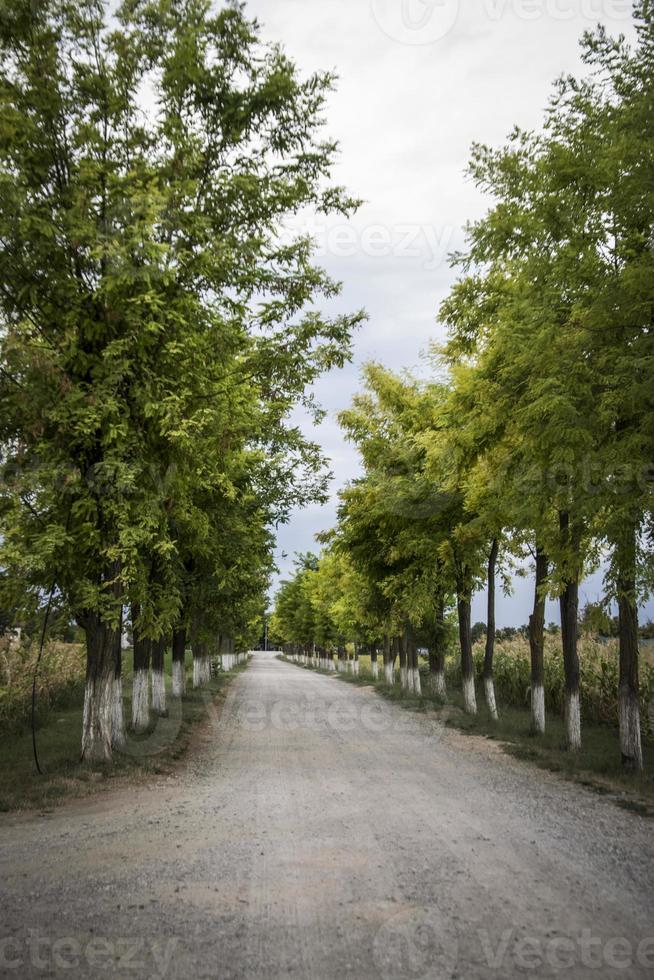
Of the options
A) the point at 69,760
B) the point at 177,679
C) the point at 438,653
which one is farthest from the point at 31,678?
the point at 438,653

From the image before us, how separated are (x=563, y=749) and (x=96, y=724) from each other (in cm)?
841

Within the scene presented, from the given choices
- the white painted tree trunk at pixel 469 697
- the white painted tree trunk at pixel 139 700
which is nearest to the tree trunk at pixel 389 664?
the white painted tree trunk at pixel 469 697

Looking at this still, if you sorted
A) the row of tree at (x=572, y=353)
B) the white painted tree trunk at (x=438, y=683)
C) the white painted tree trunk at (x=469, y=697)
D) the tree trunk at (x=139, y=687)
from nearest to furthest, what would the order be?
the row of tree at (x=572, y=353) < the tree trunk at (x=139, y=687) < the white painted tree trunk at (x=469, y=697) < the white painted tree trunk at (x=438, y=683)

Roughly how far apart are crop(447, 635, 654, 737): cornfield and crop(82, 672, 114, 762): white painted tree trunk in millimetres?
10923

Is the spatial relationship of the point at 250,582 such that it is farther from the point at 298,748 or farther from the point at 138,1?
the point at 138,1

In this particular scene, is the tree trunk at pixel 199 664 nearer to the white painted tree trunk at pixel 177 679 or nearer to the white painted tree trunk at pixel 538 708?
the white painted tree trunk at pixel 177 679

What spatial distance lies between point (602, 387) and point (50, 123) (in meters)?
8.80

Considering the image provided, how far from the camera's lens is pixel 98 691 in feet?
37.2

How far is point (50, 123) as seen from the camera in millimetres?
10633

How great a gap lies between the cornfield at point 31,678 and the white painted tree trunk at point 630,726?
35.6 ft

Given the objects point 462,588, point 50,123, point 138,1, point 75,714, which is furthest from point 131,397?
point 462,588

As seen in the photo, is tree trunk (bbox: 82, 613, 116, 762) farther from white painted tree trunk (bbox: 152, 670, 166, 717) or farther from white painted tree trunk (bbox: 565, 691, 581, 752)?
white painted tree trunk (bbox: 565, 691, 581, 752)

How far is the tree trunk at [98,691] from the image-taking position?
36.9ft

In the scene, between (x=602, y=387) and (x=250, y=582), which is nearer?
(x=602, y=387)
